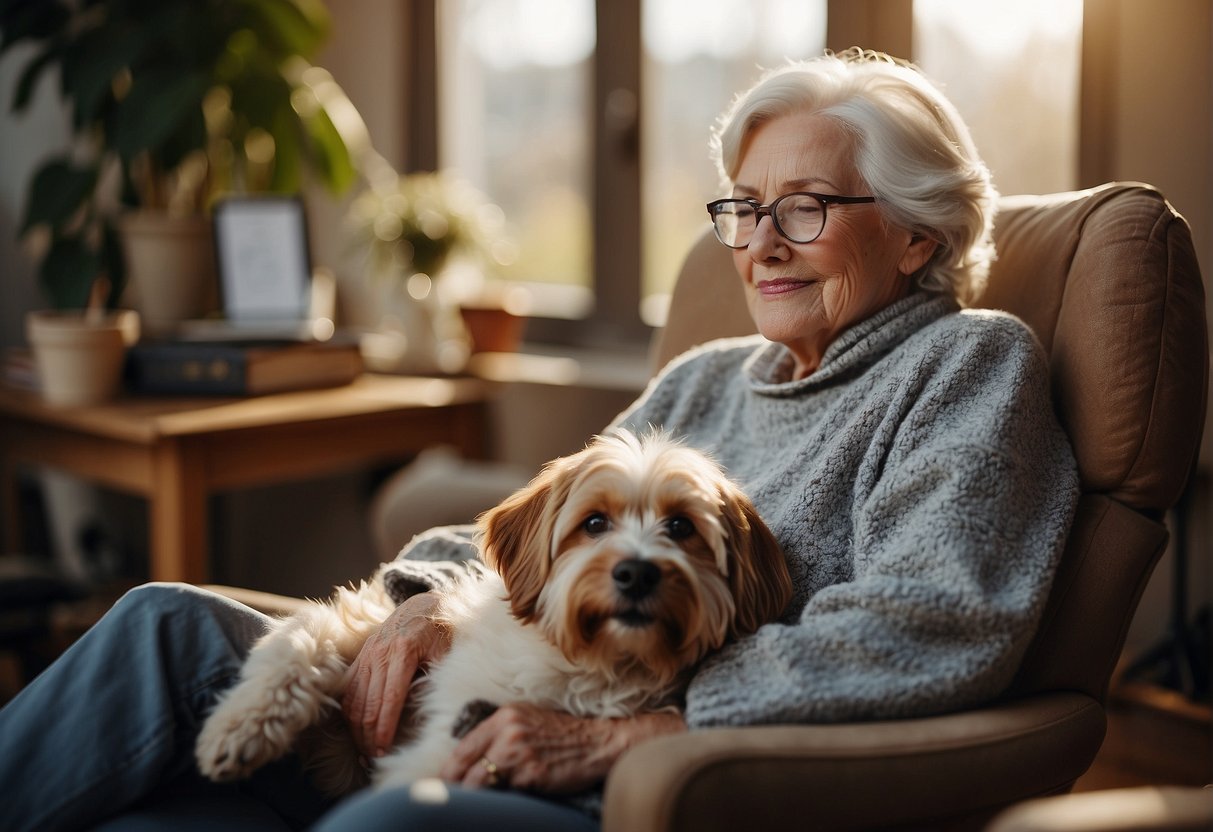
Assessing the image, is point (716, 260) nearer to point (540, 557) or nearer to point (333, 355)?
point (540, 557)

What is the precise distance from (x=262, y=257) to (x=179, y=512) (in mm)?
808

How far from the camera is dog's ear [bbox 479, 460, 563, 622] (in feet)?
3.92

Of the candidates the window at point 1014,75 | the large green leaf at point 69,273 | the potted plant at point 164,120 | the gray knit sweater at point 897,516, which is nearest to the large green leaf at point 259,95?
the potted plant at point 164,120

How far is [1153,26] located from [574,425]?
60.3 inches

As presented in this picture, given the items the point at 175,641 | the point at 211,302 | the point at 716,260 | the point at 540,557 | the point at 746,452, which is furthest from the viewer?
the point at 211,302

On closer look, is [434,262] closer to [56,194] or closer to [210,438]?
[210,438]

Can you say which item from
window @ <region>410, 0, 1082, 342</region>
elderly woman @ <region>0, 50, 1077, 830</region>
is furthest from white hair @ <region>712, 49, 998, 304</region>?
window @ <region>410, 0, 1082, 342</region>

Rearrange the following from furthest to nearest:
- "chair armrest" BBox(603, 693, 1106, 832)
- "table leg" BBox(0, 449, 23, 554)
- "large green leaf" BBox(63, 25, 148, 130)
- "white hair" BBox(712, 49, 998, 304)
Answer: "table leg" BBox(0, 449, 23, 554)
"large green leaf" BBox(63, 25, 148, 130)
"white hair" BBox(712, 49, 998, 304)
"chair armrest" BBox(603, 693, 1106, 832)

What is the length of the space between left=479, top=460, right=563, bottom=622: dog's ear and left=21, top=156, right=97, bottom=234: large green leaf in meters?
2.13

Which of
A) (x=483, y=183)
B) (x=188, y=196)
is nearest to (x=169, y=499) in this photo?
(x=188, y=196)

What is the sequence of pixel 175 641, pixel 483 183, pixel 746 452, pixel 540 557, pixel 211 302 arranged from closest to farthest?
1. pixel 540 557
2. pixel 175 641
3. pixel 746 452
4. pixel 211 302
5. pixel 483 183

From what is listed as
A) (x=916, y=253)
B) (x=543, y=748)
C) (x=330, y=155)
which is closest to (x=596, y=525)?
(x=543, y=748)

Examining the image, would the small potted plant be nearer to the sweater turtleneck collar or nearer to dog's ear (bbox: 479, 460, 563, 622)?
the sweater turtleneck collar

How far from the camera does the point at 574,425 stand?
2928 millimetres
